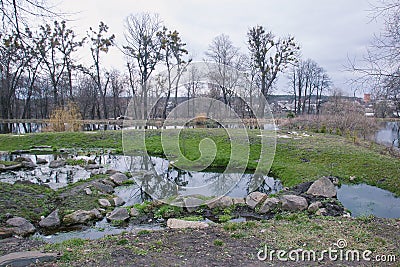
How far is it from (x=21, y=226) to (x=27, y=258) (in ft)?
8.30

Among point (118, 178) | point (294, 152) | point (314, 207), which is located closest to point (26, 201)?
point (118, 178)

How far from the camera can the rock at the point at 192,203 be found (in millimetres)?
7128

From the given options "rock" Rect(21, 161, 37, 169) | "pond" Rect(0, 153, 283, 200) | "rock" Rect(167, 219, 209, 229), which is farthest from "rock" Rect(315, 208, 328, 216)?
"rock" Rect(21, 161, 37, 169)

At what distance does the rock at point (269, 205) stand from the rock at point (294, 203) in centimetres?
16

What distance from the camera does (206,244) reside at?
4535 mm

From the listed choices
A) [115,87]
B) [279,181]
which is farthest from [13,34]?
[115,87]

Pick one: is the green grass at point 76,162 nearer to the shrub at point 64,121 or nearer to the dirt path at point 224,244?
the dirt path at point 224,244

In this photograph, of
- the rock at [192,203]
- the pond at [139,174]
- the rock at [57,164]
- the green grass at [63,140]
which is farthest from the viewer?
the green grass at [63,140]

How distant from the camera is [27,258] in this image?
12.3 ft

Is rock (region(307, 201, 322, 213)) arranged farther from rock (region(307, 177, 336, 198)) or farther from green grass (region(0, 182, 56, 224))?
green grass (region(0, 182, 56, 224))

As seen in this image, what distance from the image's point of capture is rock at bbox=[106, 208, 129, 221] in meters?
6.59

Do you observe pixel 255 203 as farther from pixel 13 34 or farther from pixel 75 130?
pixel 75 130

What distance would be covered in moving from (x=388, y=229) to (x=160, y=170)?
831 centimetres

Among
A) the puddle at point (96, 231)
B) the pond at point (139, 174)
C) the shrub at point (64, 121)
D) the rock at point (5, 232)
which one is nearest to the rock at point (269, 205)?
the pond at point (139, 174)
